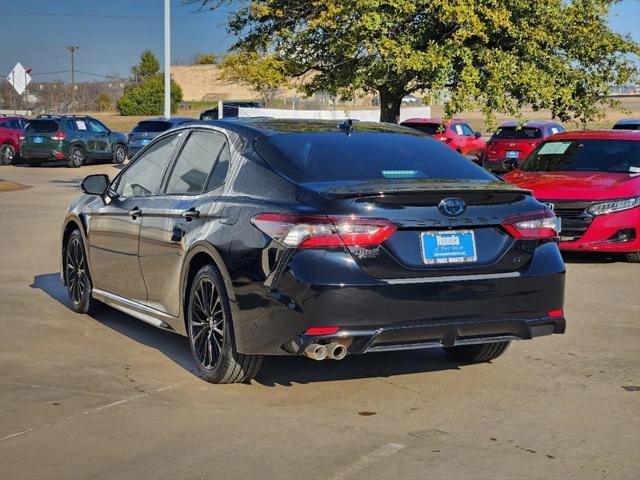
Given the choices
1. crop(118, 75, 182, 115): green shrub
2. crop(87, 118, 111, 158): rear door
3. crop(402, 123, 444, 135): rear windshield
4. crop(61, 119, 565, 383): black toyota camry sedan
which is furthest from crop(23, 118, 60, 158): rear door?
crop(118, 75, 182, 115): green shrub

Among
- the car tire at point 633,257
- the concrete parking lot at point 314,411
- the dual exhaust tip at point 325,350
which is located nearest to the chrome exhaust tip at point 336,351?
the dual exhaust tip at point 325,350

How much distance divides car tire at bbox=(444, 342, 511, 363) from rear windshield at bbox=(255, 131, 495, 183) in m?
1.16

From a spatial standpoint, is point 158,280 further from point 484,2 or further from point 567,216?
point 484,2

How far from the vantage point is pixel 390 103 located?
19.9 metres

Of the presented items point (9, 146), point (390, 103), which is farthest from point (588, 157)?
point (9, 146)

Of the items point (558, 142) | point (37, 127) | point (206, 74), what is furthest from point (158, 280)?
point (206, 74)

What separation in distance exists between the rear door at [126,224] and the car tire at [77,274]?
27 cm

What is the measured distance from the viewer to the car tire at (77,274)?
9047 mm

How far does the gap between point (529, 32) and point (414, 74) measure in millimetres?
2004

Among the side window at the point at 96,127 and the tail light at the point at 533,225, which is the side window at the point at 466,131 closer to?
the side window at the point at 96,127

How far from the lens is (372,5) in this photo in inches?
690

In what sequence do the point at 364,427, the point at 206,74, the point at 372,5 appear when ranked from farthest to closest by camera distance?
the point at 206,74
the point at 372,5
the point at 364,427

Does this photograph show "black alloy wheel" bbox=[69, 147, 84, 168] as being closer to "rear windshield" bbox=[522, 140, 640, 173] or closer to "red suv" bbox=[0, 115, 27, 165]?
"red suv" bbox=[0, 115, 27, 165]

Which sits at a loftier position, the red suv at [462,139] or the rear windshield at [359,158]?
the rear windshield at [359,158]
